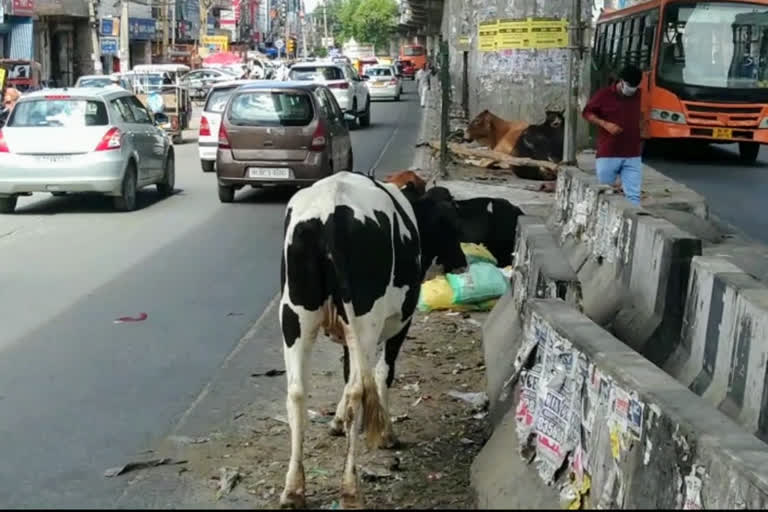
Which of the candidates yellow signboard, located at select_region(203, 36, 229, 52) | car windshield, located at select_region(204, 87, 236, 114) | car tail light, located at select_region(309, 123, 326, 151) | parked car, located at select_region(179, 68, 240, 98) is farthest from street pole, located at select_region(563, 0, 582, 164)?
yellow signboard, located at select_region(203, 36, 229, 52)

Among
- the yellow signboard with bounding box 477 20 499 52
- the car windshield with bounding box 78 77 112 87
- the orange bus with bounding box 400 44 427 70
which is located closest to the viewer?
the yellow signboard with bounding box 477 20 499 52

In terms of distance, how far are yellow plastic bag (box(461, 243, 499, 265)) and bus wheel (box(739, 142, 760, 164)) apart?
14.6 metres

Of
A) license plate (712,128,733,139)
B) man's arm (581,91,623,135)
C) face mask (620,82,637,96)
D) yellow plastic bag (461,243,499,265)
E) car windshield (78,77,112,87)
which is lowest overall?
yellow plastic bag (461,243,499,265)

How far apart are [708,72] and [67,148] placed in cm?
1325

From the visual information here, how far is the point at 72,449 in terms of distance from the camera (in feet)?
20.5

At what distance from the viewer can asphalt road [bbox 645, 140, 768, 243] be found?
1568 centimetres

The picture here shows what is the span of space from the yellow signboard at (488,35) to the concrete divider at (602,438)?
61.0 feet

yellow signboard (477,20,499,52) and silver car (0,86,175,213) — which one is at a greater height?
yellow signboard (477,20,499,52)

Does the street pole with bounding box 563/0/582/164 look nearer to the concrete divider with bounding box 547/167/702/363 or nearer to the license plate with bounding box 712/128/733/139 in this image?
the concrete divider with bounding box 547/167/702/363

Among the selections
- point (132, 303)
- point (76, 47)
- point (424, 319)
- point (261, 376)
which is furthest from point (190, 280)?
point (76, 47)

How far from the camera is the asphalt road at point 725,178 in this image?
15680mm

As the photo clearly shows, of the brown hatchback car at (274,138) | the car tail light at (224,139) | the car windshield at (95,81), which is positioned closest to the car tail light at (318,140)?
the brown hatchback car at (274,138)

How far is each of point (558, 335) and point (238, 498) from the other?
5.75 ft

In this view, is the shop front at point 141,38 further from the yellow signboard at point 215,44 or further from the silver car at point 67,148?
the silver car at point 67,148
